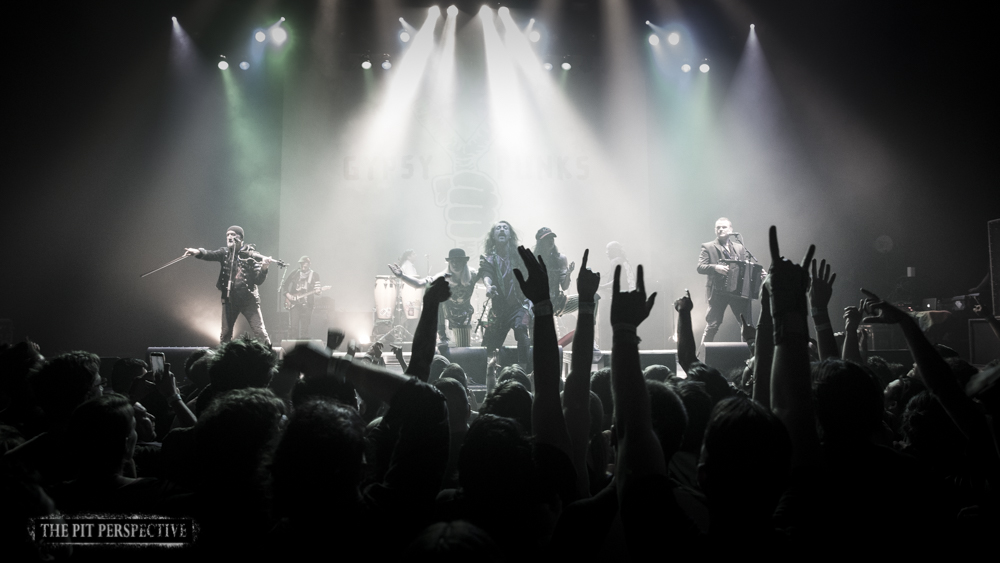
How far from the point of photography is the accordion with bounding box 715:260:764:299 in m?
9.66

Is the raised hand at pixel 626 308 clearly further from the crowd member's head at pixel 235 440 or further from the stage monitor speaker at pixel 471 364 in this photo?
the stage monitor speaker at pixel 471 364

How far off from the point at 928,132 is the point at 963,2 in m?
2.56

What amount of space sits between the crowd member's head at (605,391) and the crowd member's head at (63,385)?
2.30m

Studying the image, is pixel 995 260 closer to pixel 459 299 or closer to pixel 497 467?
pixel 459 299

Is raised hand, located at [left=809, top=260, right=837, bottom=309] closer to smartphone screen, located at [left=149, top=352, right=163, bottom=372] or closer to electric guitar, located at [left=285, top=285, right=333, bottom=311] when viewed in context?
smartphone screen, located at [left=149, top=352, right=163, bottom=372]

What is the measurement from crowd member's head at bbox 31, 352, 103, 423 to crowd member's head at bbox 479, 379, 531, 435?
1.64 meters

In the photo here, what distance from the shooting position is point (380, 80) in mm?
15047

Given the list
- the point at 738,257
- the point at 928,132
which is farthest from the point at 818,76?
the point at 738,257

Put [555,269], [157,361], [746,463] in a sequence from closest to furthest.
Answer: [746,463], [157,361], [555,269]

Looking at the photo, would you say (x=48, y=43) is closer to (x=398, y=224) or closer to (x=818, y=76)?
(x=398, y=224)

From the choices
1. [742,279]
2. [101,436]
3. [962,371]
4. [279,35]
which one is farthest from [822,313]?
[279,35]

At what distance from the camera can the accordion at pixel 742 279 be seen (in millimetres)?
9664

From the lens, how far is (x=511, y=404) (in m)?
2.29

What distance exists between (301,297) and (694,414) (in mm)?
12700
